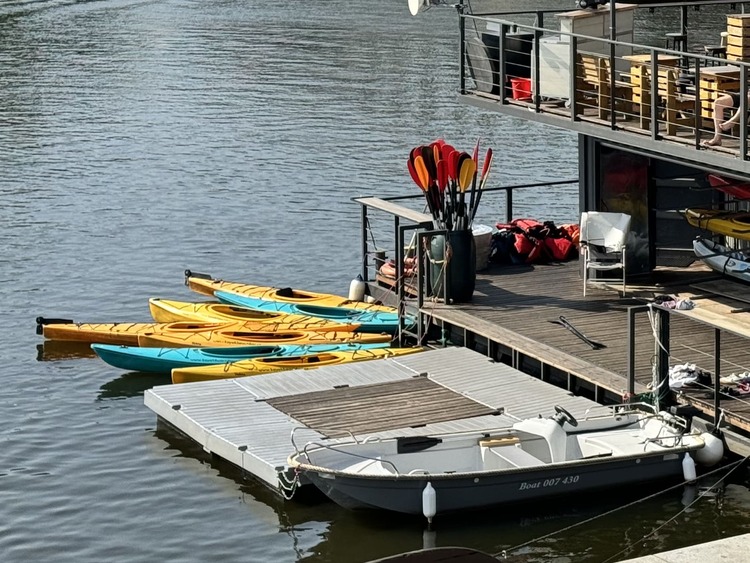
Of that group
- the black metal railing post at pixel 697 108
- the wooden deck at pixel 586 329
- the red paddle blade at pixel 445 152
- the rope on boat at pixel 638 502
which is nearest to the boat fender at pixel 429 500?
the rope on boat at pixel 638 502

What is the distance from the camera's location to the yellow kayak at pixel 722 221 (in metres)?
20.8

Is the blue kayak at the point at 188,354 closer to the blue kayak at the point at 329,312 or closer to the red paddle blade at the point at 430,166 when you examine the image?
the blue kayak at the point at 329,312

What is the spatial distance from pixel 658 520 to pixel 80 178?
2233cm

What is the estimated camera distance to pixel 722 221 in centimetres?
2112

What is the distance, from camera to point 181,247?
30.4 meters

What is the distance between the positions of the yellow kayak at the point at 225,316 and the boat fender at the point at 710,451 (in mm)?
6977

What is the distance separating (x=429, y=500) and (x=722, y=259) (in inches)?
281

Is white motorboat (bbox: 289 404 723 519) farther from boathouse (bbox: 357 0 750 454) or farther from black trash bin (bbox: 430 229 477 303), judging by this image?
black trash bin (bbox: 430 229 477 303)

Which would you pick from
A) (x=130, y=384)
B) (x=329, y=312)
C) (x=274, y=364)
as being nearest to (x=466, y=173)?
(x=274, y=364)

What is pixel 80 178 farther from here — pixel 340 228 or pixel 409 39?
pixel 409 39

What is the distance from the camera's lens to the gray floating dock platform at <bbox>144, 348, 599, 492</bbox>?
17672 mm

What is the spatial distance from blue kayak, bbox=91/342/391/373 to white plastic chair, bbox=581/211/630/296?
2.98m

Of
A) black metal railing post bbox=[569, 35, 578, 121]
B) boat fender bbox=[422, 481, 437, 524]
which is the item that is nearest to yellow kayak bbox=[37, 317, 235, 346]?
black metal railing post bbox=[569, 35, 578, 121]

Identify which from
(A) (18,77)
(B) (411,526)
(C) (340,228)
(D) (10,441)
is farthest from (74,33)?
(B) (411,526)
